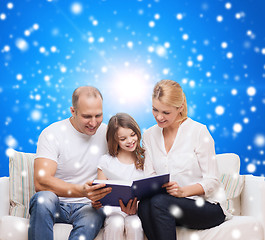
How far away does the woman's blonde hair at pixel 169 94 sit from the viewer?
1991mm

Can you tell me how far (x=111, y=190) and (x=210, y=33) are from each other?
2.01 m

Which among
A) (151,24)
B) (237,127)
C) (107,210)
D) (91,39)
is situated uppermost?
(151,24)

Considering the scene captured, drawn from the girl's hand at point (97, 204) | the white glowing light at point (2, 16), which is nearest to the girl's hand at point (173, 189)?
the girl's hand at point (97, 204)

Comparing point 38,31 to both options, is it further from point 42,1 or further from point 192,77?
point 192,77

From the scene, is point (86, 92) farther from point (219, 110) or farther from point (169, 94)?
point (219, 110)

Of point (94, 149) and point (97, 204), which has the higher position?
point (94, 149)

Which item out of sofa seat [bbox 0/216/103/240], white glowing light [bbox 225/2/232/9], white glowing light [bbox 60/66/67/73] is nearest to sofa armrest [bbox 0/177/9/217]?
sofa seat [bbox 0/216/103/240]

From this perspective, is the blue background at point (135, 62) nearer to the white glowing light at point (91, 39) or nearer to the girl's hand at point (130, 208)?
the white glowing light at point (91, 39)

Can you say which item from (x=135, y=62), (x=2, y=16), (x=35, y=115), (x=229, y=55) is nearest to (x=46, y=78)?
(x=35, y=115)

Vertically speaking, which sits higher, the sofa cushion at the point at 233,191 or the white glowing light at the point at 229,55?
the white glowing light at the point at 229,55

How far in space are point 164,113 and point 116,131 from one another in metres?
0.32

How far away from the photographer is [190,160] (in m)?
2.04

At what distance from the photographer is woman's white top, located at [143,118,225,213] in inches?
77.6

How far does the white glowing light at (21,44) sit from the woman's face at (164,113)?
169 centimetres
